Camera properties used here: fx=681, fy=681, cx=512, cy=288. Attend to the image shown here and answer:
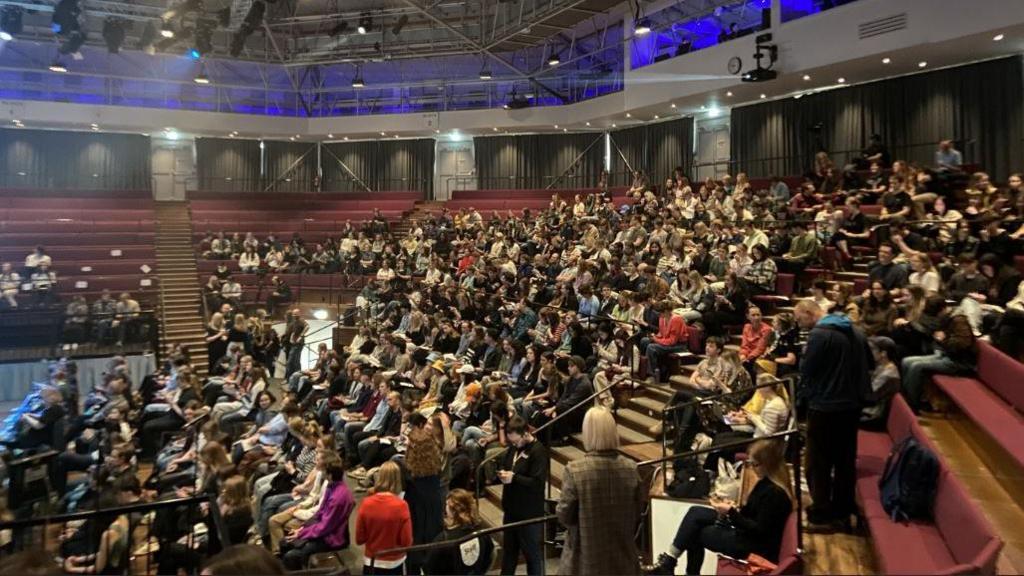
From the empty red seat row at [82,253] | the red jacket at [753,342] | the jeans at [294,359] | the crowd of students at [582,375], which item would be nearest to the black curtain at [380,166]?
the empty red seat row at [82,253]

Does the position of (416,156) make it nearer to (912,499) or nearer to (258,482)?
(258,482)

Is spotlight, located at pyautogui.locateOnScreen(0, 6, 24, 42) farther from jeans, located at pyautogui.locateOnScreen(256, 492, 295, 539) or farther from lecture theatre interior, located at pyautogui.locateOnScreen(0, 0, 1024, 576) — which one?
jeans, located at pyautogui.locateOnScreen(256, 492, 295, 539)

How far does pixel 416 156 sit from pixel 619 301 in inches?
746

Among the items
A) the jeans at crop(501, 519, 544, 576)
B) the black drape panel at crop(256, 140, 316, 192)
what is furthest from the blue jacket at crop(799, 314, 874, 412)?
the black drape panel at crop(256, 140, 316, 192)

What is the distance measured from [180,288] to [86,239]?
353 cm

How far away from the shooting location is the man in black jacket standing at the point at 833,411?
423 cm

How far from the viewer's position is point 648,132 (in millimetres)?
22297

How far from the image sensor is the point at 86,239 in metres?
19.0

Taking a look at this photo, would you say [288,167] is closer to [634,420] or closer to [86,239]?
[86,239]

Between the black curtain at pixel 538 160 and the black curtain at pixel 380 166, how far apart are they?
2195 mm

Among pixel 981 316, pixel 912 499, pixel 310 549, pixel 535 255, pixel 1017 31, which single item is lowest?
pixel 310 549

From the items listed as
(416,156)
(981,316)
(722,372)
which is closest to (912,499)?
(722,372)

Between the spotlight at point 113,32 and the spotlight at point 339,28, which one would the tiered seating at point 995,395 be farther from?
the spotlight at point 339,28

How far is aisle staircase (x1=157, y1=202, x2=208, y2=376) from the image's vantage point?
631 inches
